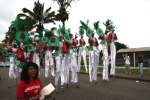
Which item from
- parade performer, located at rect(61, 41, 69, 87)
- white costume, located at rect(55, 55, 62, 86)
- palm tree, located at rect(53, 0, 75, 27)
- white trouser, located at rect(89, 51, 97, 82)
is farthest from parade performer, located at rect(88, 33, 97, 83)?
palm tree, located at rect(53, 0, 75, 27)

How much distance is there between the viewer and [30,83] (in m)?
7.41

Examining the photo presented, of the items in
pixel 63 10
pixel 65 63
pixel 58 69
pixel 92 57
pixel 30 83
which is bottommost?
pixel 30 83

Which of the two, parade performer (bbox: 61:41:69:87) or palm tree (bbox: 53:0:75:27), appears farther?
palm tree (bbox: 53:0:75:27)

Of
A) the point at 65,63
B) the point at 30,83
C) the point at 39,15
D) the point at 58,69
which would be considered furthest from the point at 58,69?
the point at 39,15

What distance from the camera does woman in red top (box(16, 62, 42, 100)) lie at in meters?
7.34

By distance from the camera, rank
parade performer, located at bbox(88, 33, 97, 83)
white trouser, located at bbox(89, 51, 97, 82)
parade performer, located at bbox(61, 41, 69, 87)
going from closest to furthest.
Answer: parade performer, located at bbox(61, 41, 69, 87), parade performer, located at bbox(88, 33, 97, 83), white trouser, located at bbox(89, 51, 97, 82)

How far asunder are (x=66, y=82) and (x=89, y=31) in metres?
2.57

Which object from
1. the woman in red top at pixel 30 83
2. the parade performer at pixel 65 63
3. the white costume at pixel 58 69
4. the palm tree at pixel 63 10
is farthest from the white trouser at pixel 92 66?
the palm tree at pixel 63 10

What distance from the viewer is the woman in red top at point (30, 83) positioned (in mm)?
7344

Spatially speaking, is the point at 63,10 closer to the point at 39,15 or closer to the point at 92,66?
the point at 39,15

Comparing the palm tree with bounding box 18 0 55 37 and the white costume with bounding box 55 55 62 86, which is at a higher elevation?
the palm tree with bounding box 18 0 55 37

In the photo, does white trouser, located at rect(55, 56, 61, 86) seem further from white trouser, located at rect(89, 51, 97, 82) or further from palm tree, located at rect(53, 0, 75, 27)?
palm tree, located at rect(53, 0, 75, 27)

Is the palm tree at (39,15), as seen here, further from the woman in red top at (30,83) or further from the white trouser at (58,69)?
the woman in red top at (30,83)

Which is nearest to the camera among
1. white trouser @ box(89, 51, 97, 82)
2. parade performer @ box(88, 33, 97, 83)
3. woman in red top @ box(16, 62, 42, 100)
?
woman in red top @ box(16, 62, 42, 100)
